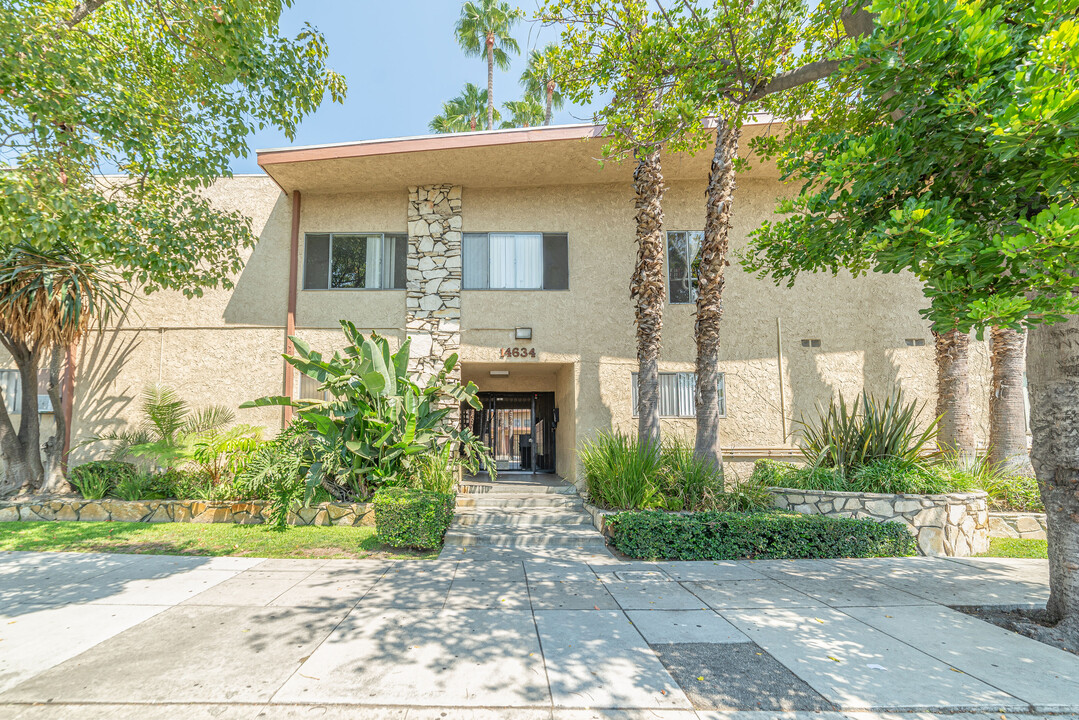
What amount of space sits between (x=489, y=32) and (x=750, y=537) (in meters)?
24.4

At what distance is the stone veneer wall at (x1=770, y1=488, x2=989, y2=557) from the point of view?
731 centimetres

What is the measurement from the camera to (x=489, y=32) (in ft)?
77.9

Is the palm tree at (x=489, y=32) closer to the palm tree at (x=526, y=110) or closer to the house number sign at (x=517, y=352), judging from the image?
the palm tree at (x=526, y=110)

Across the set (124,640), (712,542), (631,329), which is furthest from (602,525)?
(124,640)

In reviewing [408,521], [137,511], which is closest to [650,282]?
[408,521]

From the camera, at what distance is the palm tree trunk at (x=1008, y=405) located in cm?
928

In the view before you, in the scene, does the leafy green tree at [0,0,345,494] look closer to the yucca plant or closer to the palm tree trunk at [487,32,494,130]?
Result: the yucca plant

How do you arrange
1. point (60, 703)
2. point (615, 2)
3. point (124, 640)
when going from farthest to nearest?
1. point (615, 2)
2. point (124, 640)
3. point (60, 703)

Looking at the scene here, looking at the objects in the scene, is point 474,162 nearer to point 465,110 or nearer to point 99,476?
point 99,476

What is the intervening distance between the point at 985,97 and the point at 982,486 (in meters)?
7.67

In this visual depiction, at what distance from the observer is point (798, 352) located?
11.5m

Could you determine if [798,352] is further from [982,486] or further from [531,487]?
[531,487]

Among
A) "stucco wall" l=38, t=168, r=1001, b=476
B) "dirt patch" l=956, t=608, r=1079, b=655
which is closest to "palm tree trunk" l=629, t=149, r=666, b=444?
"stucco wall" l=38, t=168, r=1001, b=476

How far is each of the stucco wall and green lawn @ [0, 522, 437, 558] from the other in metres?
3.02
